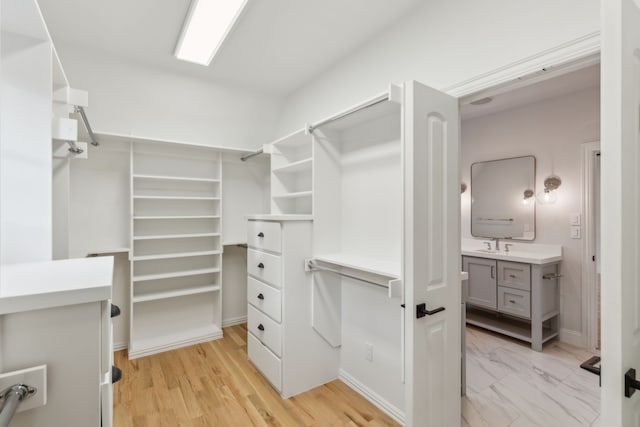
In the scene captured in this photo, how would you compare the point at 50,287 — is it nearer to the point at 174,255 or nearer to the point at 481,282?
the point at 174,255

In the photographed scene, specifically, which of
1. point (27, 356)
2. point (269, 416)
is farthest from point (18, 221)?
point (269, 416)

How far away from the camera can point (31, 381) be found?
546mm

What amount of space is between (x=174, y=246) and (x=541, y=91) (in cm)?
427

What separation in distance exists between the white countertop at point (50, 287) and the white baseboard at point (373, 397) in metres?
2.04

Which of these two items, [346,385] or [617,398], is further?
[346,385]

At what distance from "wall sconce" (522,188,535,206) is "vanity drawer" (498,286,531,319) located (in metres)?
1.08

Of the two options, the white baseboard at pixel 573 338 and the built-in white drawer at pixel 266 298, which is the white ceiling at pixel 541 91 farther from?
the white baseboard at pixel 573 338

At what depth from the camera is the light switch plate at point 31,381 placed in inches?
20.6

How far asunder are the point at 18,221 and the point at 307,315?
1.84 m

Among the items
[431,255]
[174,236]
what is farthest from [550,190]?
[174,236]

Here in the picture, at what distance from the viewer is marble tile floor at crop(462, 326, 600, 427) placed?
6.81ft

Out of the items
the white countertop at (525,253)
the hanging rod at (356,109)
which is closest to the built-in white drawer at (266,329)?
the hanging rod at (356,109)

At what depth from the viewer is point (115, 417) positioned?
2055 millimetres

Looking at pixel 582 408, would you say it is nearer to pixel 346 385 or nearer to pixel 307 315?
pixel 346 385
